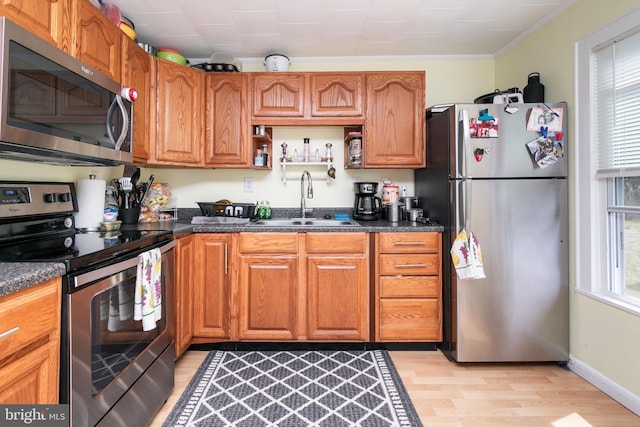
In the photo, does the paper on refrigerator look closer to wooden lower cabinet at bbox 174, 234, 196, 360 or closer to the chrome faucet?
the chrome faucet

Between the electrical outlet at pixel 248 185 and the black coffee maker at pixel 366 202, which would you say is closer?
the black coffee maker at pixel 366 202

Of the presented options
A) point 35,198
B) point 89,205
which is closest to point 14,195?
point 35,198

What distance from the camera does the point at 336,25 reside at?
7.79 feet

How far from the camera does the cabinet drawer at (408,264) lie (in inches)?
93.2

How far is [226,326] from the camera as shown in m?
2.35

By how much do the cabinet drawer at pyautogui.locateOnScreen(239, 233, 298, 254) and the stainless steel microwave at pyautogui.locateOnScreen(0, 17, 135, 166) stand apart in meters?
0.97

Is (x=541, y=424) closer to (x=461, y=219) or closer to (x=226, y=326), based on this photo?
(x=461, y=219)

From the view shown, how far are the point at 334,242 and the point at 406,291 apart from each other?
2.05ft

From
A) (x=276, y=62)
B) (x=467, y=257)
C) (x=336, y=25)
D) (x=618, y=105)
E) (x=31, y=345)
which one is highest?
(x=336, y=25)

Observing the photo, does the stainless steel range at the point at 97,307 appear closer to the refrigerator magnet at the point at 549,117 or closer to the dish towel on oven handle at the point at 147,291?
the dish towel on oven handle at the point at 147,291

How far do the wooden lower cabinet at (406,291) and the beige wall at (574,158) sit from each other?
84cm

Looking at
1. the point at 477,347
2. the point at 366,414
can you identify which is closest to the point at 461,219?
the point at 477,347

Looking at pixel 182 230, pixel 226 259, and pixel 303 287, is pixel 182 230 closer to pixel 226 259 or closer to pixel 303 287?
pixel 226 259

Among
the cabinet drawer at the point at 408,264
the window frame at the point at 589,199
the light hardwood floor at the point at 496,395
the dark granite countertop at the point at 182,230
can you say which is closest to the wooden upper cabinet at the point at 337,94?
the dark granite countertop at the point at 182,230
